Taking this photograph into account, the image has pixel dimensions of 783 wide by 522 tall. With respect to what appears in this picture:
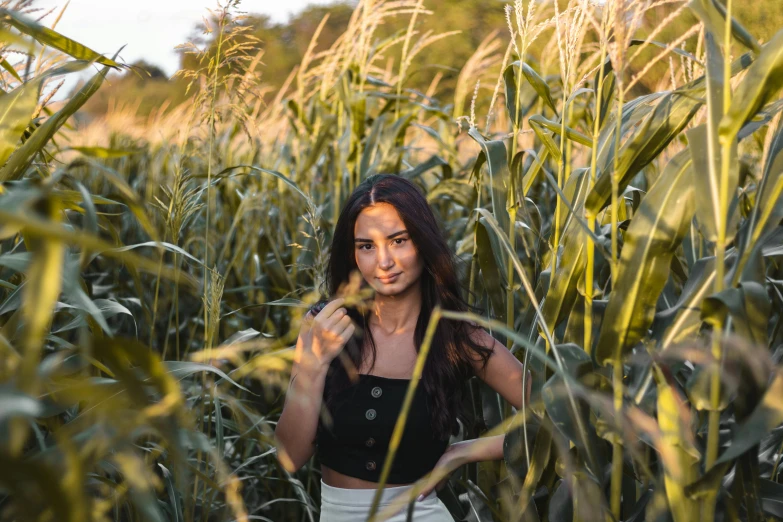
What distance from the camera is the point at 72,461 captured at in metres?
0.63

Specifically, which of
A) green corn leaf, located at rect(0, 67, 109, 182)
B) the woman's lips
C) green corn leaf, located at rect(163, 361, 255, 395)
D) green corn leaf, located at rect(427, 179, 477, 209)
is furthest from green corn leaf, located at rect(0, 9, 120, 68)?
green corn leaf, located at rect(427, 179, 477, 209)

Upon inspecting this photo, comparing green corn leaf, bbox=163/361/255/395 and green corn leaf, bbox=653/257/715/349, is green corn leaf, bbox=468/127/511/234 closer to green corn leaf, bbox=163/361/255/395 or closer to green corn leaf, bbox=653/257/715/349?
green corn leaf, bbox=653/257/715/349

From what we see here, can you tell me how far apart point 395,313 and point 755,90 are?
102 centimetres

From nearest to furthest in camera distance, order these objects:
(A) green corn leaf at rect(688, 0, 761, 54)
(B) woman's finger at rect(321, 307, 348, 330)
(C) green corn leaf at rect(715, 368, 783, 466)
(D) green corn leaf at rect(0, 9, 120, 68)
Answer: (C) green corn leaf at rect(715, 368, 783, 466) < (A) green corn leaf at rect(688, 0, 761, 54) < (D) green corn leaf at rect(0, 9, 120, 68) < (B) woman's finger at rect(321, 307, 348, 330)

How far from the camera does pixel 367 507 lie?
173 cm

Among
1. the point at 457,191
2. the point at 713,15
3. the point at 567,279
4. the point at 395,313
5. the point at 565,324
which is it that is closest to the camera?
the point at 713,15

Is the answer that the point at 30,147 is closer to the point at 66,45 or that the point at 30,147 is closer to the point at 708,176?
the point at 66,45

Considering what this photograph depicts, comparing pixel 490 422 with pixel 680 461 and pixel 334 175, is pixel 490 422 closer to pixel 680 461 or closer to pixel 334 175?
pixel 680 461

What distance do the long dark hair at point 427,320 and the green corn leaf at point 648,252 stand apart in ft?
1.89

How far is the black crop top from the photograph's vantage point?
178 cm

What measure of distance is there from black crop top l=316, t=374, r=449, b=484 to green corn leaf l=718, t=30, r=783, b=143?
3.09 ft

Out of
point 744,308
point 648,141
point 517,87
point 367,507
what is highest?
point 517,87

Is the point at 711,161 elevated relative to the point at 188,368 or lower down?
elevated

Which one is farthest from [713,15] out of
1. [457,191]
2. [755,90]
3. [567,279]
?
[457,191]
